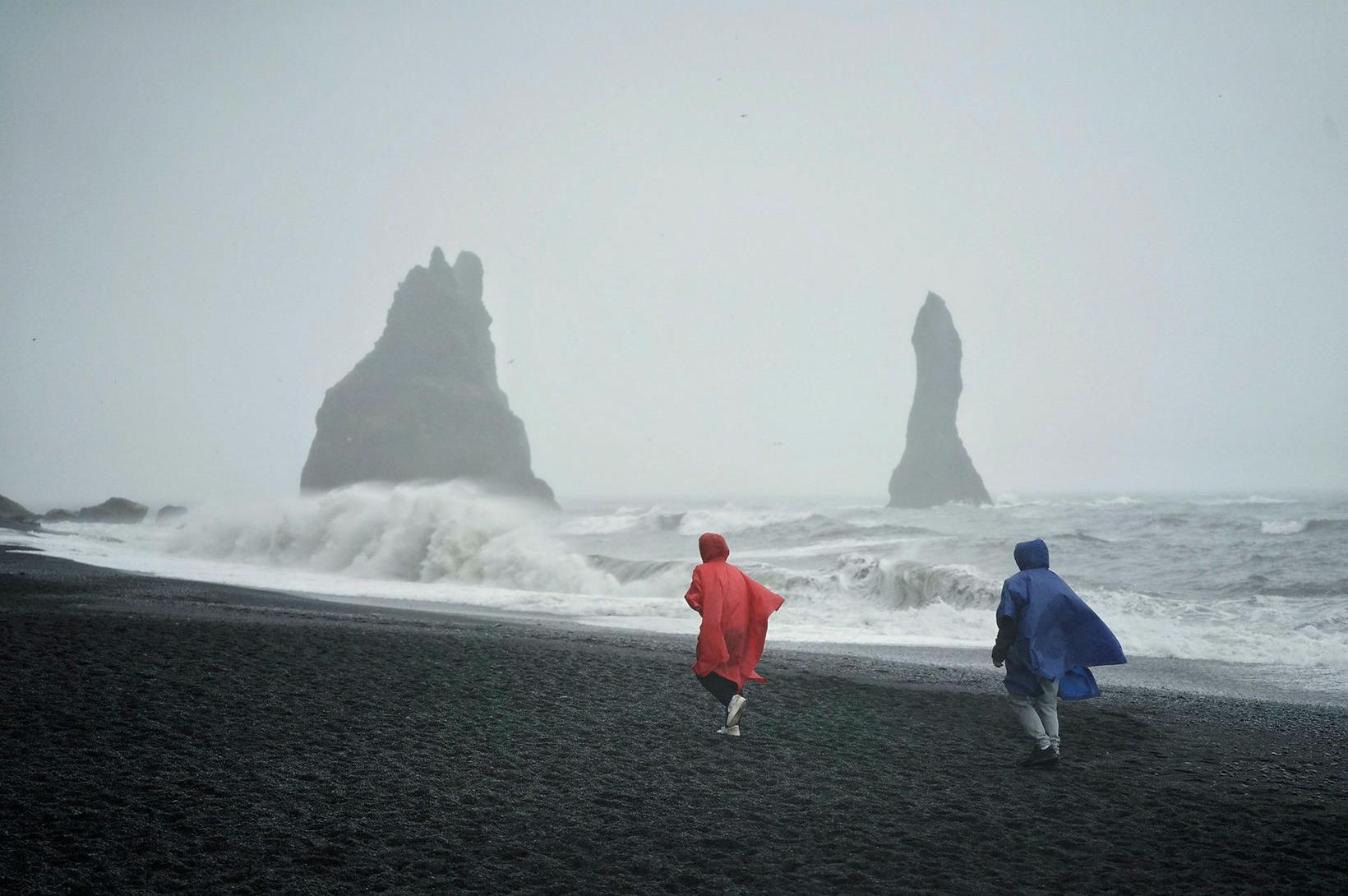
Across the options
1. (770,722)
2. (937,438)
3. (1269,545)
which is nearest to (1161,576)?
(1269,545)

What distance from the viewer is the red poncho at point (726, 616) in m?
7.13

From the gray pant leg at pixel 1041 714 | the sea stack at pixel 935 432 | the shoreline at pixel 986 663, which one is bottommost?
the shoreline at pixel 986 663

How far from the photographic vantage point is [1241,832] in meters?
5.01

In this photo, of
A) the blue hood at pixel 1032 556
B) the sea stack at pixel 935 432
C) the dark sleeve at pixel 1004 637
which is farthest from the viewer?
the sea stack at pixel 935 432

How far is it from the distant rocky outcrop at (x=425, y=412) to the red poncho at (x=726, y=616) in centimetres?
7842

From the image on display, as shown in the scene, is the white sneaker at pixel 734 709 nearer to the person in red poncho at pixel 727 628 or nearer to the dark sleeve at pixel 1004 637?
the person in red poncho at pixel 727 628

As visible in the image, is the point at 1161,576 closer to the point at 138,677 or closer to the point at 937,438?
the point at 138,677

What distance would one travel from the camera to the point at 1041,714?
6.55 m

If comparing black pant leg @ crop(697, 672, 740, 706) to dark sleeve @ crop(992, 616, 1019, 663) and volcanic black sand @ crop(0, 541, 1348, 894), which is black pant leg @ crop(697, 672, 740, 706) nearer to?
volcanic black sand @ crop(0, 541, 1348, 894)

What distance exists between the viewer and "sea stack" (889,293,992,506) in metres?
90.8

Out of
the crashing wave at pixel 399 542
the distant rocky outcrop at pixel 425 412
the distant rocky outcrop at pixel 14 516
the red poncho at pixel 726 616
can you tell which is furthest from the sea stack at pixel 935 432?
the red poncho at pixel 726 616

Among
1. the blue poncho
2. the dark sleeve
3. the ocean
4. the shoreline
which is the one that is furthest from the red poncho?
the ocean

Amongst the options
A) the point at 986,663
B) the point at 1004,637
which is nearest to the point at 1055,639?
the point at 1004,637

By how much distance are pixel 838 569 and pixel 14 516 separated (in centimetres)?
5462
